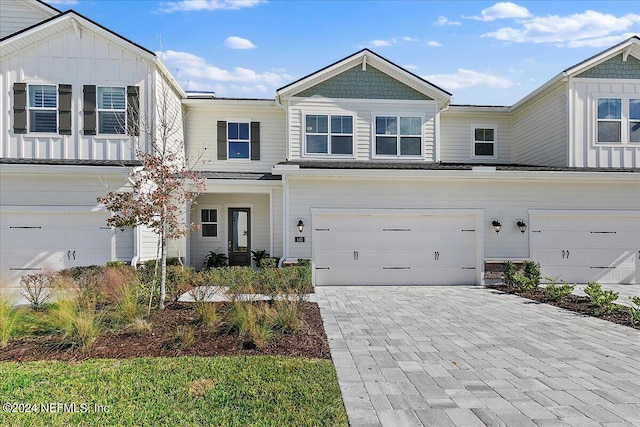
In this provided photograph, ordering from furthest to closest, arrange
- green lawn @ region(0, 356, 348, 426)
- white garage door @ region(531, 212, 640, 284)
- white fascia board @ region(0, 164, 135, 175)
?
white garage door @ region(531, 212, 640, 284) → white fascia board @ region(0, 164, 135, 175) → green lawn @ region(0, 356, 348, 426)

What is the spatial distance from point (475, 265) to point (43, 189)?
43.4 ft

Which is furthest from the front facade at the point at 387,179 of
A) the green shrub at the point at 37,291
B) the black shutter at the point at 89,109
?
the green shrub at the point at 37,291

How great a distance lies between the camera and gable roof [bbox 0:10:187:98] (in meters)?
12.0

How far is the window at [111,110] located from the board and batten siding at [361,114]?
534cm

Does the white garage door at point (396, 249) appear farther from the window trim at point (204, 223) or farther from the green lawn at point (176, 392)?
the green lawn at point (176, 392)

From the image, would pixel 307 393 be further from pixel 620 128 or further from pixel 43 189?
pixel 620 128

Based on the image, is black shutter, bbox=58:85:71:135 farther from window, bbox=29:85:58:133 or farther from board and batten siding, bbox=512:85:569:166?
board and batten siding, bbox=512:85:569:166

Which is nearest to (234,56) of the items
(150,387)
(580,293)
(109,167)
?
(109,167)

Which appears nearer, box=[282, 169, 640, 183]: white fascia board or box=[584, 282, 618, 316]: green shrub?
box=[584, 282, 618, 316]: green shrub

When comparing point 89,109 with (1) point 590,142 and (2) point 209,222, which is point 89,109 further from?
(1) point 590,142

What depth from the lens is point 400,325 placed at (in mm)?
7395

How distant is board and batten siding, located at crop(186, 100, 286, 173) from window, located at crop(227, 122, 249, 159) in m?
0.22

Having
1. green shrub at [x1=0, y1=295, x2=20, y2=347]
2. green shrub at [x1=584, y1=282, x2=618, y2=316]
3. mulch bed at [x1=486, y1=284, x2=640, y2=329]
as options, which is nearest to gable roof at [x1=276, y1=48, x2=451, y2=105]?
mulch bed at [x1=486, y1=284, x2=640, y2=329]

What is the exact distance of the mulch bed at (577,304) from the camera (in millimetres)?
7891
